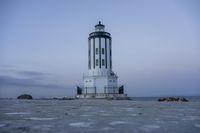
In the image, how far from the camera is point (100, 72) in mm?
58812

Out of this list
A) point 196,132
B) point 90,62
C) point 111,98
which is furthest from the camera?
point 90,62

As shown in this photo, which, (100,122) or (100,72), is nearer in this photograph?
(100,122)

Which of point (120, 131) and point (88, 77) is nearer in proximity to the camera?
point (120, 131)

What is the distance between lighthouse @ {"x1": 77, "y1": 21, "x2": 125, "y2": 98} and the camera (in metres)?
58.3

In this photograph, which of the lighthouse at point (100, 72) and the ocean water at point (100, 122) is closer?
the ocean water at point (100, 122)

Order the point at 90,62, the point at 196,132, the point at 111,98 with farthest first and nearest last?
the point at 90,62 → the point at 111,98 → the point at 196,132

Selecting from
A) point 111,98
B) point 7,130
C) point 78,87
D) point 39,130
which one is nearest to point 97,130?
point 39,130

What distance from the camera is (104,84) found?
191ft

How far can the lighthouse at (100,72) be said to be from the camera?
→ 5831cm

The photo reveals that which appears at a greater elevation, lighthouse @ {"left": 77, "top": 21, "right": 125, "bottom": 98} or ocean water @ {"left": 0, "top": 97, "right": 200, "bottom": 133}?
lighthouse @ {"left": 77, "top": 21, "right": 125, "bottom": 98}

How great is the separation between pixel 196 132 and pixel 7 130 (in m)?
7.14

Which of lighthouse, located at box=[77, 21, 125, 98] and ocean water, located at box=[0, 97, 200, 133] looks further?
lighthouse, located at box=[77, 21, 125, 98]

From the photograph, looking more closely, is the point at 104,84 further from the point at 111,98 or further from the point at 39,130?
the point at 39,130

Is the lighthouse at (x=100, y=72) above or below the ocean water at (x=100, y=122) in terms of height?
above
